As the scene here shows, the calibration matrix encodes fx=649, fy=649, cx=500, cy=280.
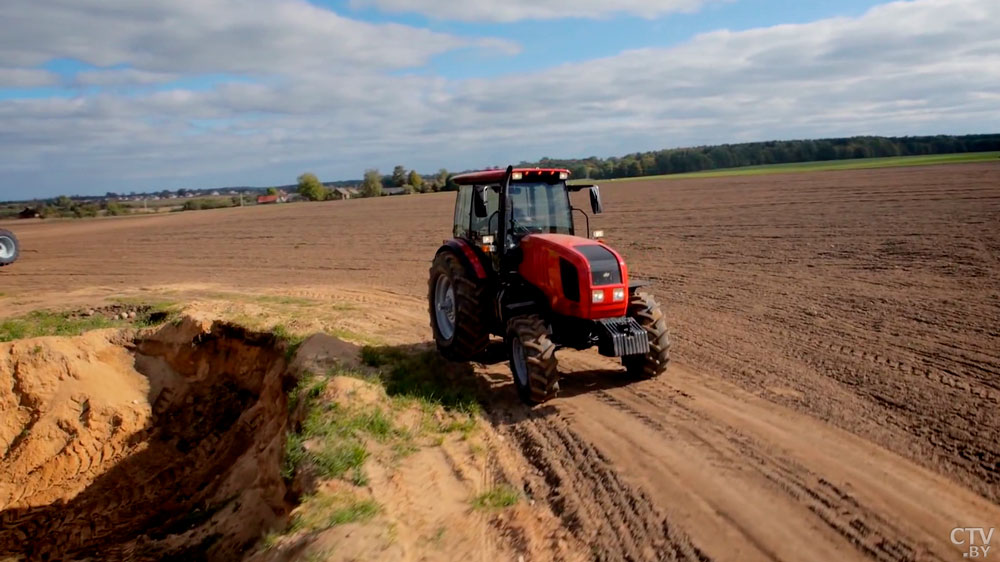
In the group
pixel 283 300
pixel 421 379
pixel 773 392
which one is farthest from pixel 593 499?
pixel 283 300

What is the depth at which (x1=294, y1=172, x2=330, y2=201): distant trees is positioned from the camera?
A: 210ft

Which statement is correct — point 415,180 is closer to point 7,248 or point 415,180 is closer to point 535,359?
point 7,248

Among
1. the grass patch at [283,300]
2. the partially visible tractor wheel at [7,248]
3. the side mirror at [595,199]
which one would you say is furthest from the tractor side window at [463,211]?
the partially visible tractor wheel at [7,248]

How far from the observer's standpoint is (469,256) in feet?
25.7

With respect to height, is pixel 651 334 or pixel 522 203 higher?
pixel 522 203

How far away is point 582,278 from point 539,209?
4.99 ft

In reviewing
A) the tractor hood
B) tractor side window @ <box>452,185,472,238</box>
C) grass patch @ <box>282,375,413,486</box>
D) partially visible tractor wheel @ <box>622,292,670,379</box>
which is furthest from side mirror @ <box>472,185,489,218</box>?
grass patch @ <box>282,375,413,486</box>

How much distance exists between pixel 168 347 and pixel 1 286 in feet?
34.8

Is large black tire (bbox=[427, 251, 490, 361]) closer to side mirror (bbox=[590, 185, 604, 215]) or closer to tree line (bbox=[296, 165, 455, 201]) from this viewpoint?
side mirror (bbox=[590, 185, 604, 215])

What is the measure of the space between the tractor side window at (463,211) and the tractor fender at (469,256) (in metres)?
0.17

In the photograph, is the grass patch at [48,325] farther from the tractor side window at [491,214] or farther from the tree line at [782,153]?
the tree line at [782,153]

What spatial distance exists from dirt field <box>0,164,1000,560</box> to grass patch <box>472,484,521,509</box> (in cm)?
25

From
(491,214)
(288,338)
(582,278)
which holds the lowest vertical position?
(288,338)

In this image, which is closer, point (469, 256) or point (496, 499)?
point (496, 499)
